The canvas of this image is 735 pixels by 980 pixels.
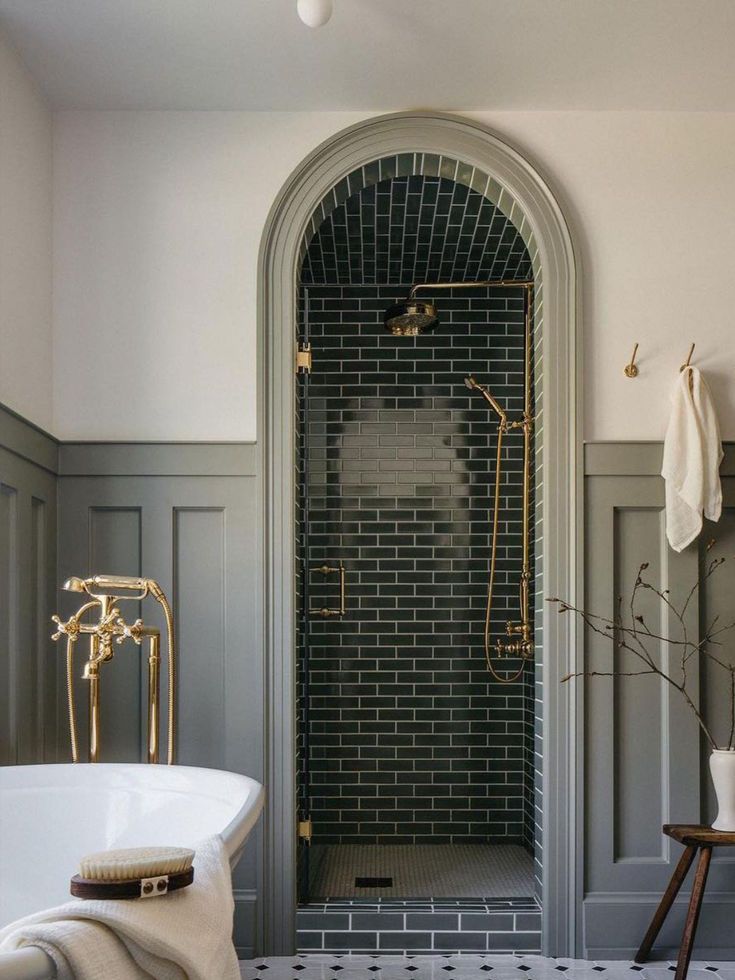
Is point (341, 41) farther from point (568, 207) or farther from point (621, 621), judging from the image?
point (621, 621)

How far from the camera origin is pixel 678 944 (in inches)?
138

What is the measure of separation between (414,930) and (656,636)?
127 centimetres

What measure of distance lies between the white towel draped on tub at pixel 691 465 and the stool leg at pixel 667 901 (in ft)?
3.18

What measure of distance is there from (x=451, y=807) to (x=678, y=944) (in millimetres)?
1431

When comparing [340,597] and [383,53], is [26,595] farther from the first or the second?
[383,53]

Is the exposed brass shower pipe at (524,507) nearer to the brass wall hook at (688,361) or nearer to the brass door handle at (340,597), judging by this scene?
the brass door handle at (340,597)

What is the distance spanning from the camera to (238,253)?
12.2 ft

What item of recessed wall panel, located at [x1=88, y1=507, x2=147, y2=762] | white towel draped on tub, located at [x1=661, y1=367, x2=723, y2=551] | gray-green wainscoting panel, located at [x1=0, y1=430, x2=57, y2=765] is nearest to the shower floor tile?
recessed wall panel, located at [x1=88, y1=507, x2=147, y2=762]

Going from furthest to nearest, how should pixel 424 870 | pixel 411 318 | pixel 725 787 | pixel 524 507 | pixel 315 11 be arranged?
1. pixel 524 507
2. pixel 411 318
3. pixel 424 870
4. pixel 725 787
5. pixel 315 11

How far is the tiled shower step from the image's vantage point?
3.56m

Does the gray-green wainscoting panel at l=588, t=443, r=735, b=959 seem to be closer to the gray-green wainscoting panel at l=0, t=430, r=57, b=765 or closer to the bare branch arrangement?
the bare branch arrangement

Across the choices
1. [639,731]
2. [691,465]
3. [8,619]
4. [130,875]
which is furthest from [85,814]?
[691,465]

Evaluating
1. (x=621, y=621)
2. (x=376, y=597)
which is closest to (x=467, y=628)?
(x=376, y=597)

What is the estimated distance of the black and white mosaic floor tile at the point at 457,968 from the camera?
3330 mm
